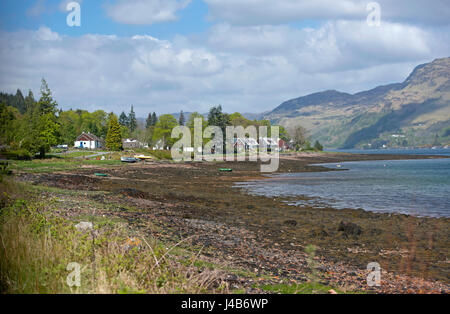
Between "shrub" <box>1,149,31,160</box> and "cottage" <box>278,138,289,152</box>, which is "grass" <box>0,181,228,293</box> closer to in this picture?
"shrub" <box>1,149,31,160</box>

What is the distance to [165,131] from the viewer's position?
132375mm

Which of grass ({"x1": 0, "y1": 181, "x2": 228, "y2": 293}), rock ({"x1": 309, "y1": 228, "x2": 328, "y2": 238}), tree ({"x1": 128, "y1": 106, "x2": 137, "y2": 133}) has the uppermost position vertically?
tree ({"x1": 128, "y1": 106, "x2": 137, "y2": 133})

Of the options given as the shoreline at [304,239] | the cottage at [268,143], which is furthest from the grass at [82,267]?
the cottage at [268,143]

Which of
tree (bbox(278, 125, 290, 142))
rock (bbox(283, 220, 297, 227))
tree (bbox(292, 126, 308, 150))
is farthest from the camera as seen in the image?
tree (bbox(278, 125, 290, 142))

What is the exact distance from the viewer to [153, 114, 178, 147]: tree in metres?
132

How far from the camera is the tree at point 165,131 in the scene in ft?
433

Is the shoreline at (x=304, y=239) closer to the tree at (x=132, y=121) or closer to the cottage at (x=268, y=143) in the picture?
the cottage at (x=268, y=143)

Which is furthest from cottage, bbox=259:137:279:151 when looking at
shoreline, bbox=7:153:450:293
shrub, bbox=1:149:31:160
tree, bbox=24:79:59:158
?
shoreline, bbox=7:153:450:293

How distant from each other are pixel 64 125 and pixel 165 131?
34.1m

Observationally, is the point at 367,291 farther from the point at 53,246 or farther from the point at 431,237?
the point at 431,237

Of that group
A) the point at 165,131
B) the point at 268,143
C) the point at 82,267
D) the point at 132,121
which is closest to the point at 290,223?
the point at 82,267

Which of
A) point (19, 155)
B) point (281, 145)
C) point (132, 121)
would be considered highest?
point (132, 121)

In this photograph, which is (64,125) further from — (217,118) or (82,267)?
(82,267)
